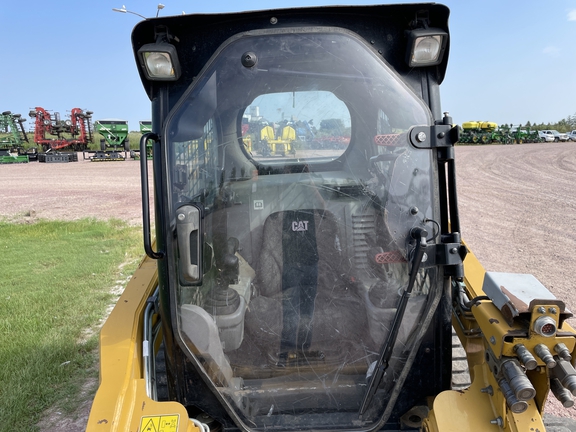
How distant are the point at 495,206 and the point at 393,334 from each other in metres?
10.6

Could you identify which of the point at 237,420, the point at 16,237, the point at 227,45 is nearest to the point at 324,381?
the point at 237,420

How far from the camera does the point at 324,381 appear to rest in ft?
7.13

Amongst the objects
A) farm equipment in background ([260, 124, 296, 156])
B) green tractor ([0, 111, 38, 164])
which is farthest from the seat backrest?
green tractor ([0, 111, 38, 164])

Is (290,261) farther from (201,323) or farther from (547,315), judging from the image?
(547,315)

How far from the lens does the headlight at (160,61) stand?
1941 mm

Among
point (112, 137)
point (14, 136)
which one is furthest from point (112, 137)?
point (14, 136)

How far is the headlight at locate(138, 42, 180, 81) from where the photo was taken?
1941mm

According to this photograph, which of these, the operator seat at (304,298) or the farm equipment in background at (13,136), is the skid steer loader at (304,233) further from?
the farm equipment in background at (13,136)

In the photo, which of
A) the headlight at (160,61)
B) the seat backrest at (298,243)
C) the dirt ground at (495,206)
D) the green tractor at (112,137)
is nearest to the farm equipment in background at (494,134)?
the dirt ground at (495,206)

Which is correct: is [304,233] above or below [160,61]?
below

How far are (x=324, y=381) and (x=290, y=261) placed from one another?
1.98 ft

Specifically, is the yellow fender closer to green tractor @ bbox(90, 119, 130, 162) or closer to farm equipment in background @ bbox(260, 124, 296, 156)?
farm equipment in background @ bbox(260, 124, 296, 156)

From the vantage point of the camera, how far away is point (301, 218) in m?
2.12

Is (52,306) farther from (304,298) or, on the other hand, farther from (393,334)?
(393,334)
